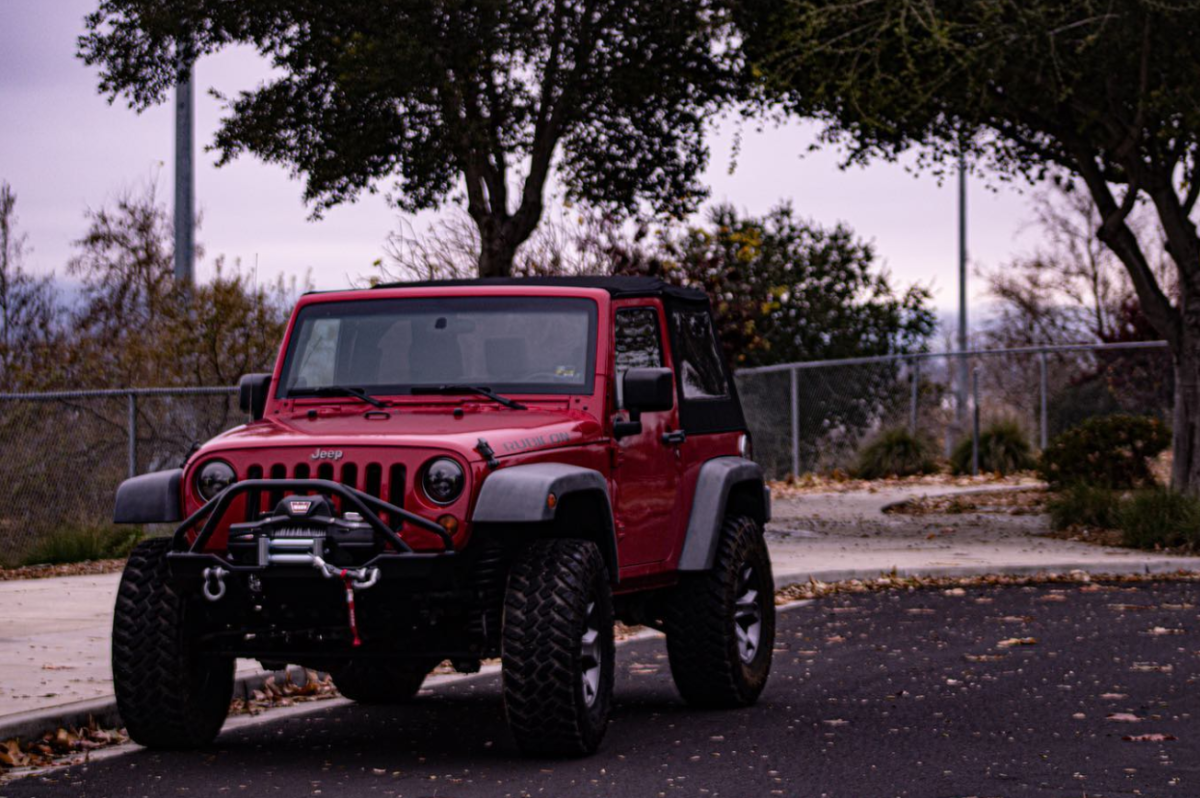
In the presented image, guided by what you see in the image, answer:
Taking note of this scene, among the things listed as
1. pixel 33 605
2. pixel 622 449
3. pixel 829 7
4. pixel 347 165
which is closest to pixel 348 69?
pixel 347 165

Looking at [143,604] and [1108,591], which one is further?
[1108,591]

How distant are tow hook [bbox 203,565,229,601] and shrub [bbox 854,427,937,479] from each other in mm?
23738

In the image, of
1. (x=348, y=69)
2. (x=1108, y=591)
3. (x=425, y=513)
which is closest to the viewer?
(x=425, y=513)

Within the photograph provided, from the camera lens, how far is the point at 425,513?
7.57 m

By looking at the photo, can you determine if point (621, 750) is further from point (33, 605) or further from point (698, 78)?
point (698, 78)

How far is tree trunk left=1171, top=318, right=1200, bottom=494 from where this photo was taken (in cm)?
2089

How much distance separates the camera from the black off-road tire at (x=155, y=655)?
7918mm

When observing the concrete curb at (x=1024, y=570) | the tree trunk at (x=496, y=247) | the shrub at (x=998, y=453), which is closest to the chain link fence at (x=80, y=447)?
the tree trunk at (x=496, y=247)

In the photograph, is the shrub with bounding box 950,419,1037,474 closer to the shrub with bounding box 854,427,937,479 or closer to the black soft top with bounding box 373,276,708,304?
the shrub with bounding box 854,427,937,479

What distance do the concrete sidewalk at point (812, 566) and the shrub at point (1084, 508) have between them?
378mm

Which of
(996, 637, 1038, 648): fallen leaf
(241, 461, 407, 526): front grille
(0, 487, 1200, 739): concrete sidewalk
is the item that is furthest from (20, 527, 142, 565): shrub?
(241, 461, 407, 526): front grille

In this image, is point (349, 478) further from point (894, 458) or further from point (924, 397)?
point (924, 397)

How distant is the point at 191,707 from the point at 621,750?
1.93 m

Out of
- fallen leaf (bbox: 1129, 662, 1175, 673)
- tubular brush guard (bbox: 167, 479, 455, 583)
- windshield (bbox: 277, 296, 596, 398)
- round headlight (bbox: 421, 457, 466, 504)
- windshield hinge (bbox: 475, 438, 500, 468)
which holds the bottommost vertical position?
fallen leaf (bbox: 1129, 662, 1175, 673)
